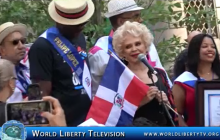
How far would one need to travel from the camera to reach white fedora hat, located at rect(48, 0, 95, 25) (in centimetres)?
539

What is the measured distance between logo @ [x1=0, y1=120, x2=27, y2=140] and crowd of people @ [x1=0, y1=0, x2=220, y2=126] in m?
1.46

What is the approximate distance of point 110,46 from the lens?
5.49m

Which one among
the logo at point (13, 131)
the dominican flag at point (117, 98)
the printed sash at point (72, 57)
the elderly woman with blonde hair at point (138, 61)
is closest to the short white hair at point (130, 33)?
the elderly woman with blonde hair at point (138, 61)

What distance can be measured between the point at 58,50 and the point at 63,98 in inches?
14.5

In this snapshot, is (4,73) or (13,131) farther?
(4,73)

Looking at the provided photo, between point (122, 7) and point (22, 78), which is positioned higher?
point (122, 7)

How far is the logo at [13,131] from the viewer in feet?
10.7

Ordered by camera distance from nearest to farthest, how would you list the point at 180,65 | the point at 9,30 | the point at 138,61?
the point at 138,61, the point at 9,30, the point at 180,65

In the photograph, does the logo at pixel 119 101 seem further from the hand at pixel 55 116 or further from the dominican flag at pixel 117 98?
the hand at pixel 55 116

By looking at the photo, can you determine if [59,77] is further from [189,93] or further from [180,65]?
[180,65]

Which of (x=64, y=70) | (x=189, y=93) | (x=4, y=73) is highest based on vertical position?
(x=4, y=73)

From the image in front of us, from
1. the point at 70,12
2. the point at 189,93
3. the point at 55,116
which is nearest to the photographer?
the point at 55,116

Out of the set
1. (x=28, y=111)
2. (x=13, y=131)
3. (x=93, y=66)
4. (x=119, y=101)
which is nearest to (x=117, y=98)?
(x=119, y=101)

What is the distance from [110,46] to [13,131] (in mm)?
2321
